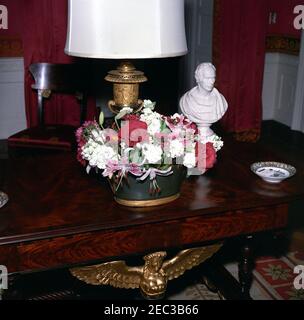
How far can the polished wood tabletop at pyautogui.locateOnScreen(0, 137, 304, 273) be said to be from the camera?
1.36 metres

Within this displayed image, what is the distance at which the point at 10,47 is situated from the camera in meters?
3.83

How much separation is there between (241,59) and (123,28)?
3.06 m

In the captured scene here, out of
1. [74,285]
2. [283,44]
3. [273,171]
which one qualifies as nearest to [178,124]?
[273,171]

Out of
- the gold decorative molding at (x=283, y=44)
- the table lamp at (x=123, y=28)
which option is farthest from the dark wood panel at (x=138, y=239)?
the gold decorative molding at (x=283, y=44)

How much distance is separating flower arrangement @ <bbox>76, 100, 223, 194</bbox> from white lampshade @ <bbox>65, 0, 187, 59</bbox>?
0.66 feet

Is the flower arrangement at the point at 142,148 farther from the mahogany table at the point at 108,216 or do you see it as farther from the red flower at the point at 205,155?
the mahogany table at the point at 108,216

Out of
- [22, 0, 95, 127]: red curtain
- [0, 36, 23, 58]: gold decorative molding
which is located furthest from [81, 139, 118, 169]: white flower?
[0, 36, 23, 58]: gold decorative molding

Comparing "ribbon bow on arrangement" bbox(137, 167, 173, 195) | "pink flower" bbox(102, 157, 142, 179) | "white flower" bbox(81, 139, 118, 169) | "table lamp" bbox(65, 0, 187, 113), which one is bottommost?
"ribbon bow on arrangement" bbox(137, 167, 173, 195)

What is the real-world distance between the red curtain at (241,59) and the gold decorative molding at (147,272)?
289 cm

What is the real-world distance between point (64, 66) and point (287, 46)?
235 cm

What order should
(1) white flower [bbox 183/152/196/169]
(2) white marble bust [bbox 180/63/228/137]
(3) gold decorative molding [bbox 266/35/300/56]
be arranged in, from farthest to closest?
1. (3) gold decorative molding [bbox 266/35/300/56]
2. (2) white marble bust [bbox 180/63/228/137]
3. (1) white flower [bbox 183/152/196/169]

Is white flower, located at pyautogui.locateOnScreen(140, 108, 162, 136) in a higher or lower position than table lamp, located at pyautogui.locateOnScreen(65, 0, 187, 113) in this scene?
lower

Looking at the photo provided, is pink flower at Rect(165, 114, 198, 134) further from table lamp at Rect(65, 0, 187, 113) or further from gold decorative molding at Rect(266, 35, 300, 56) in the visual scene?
gold decorative molding at Rect(266, 35, 300, 56)

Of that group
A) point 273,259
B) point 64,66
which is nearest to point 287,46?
point 64,66
